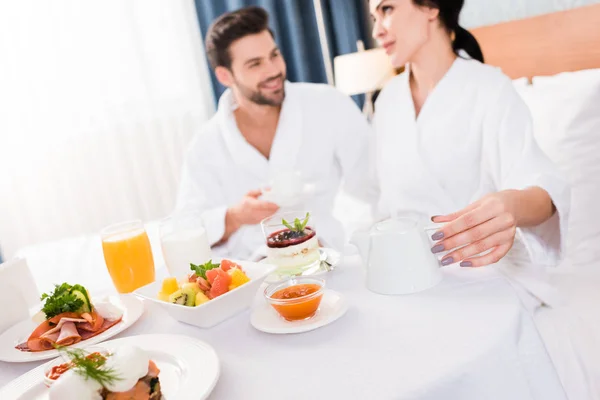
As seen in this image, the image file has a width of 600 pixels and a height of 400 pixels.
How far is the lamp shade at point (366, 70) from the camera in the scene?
3.26 meters

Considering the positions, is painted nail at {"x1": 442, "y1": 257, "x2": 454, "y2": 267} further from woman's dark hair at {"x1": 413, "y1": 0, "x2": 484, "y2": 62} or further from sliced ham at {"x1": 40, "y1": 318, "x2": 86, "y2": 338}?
woman's dark hair at {"x1": 413, "y1": 0, "x2": 484, "y2": 62}

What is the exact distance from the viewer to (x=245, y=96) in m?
2.35

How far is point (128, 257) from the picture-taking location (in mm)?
1328

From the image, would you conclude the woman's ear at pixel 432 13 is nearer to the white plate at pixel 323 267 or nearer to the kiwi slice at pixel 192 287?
the white plate at pixel 323 267

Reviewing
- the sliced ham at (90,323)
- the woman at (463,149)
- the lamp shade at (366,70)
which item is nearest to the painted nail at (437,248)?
the woman at (463,149)

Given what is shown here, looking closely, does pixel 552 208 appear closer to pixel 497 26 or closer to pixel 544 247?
pixel 544 247

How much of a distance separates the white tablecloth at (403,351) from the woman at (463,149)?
232 mm

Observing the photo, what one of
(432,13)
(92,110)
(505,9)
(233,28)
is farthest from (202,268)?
(92,110)

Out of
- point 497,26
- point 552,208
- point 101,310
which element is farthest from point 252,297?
point 497,26

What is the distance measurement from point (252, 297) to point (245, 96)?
1417 mm

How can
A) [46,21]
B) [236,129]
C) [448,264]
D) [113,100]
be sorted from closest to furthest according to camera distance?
[448,264] → [236,129] → [46,21] → [113,100]

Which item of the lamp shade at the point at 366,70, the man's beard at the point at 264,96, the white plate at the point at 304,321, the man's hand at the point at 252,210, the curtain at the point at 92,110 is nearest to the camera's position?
the white plate at the point at 304,321

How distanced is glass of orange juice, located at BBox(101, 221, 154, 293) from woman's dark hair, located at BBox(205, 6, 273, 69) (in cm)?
126

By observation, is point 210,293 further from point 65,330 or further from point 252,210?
point 252,210
